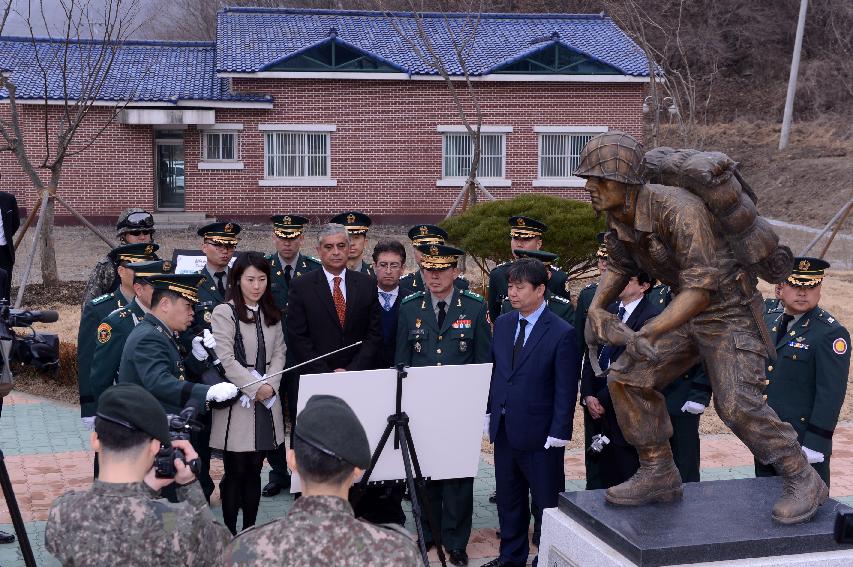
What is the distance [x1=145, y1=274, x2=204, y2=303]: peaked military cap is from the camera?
5387 millimetres

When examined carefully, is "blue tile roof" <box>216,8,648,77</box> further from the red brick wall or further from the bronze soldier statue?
the bronze soldier statue

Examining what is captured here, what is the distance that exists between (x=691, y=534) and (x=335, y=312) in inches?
113

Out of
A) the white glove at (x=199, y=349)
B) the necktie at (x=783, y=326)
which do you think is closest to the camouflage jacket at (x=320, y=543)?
the white glove at (x=199, y=349)

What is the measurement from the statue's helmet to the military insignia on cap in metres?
2.78

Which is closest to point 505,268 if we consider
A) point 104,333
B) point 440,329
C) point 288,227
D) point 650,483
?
point 440,329

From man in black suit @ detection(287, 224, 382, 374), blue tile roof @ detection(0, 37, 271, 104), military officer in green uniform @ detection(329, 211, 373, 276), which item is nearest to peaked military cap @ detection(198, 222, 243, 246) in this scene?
military officer in green uniform @ detection(329, 211, 373, 276)

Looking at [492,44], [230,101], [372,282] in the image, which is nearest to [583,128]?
[492,44]

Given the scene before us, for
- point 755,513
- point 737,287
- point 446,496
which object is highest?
point 737,287

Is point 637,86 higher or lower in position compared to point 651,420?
higher

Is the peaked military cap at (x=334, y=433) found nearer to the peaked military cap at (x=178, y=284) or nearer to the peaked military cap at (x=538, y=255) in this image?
the peaked military cap at (x=178, y=284)

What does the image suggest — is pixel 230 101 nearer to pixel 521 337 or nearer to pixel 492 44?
pixel 492 44

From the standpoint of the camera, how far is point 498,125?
83.9 ft

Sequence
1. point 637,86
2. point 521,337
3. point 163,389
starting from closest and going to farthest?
point 163,389
point 521,337
point 637,86

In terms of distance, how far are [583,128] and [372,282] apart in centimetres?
1976
